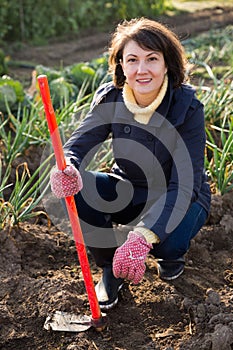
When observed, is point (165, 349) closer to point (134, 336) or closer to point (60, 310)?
point (134, 336)

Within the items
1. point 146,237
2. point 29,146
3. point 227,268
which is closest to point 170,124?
point 146,237

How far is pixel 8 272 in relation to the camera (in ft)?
8.52

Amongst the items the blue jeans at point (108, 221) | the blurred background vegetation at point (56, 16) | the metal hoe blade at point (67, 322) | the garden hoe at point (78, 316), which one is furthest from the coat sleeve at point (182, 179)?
the blurred background vegetation at point (56, 16)

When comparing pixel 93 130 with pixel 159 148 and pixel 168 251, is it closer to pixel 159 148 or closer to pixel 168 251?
pixel 159 148

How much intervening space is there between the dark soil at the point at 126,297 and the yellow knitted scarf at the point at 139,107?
635mm

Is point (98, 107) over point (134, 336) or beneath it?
over

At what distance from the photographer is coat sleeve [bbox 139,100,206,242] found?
223 centimetres

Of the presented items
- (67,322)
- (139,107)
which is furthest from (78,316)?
(139,107)

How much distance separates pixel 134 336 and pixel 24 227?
0.82 meters

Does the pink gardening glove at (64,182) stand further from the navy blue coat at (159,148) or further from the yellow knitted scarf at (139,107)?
the yellow knitted scarf at (139,107)

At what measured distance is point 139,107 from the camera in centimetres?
245

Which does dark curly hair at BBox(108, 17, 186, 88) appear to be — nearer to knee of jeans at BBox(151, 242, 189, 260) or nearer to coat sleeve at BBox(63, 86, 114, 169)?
coat sleeve at BBox(63, 86, 114, 169)

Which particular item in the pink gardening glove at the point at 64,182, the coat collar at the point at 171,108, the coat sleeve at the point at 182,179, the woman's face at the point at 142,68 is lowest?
the coat sleeve at the point at 182,179

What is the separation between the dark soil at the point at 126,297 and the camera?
7.25 feet
